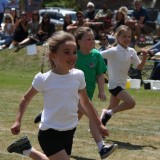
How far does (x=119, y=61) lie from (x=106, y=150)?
7.86 ft

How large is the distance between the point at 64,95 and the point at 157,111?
690 cm

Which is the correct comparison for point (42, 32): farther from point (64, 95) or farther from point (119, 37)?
point (64, 95)

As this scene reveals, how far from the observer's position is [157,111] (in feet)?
40.5

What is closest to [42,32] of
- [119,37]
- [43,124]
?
[119,37]

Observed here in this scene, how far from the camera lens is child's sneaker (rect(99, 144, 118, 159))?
7277 millimetres

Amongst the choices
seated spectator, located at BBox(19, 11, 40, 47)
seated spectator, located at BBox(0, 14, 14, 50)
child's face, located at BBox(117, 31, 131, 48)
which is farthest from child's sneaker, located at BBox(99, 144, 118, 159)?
seated spectator, located at BBox(0, 14, 14, 50)

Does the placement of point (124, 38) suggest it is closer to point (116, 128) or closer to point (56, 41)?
point (116, 128)

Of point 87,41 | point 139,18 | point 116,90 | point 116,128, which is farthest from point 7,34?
point 87,41

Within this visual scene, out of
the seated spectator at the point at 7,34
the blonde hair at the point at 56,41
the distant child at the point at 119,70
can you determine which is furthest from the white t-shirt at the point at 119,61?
the seated spectator at the point at 7,34

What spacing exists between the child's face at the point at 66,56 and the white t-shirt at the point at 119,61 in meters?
3.73

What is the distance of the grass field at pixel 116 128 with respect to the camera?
8047 millimetres

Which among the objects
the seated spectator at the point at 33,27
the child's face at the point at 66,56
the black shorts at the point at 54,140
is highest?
the child's face at the point at 66,56

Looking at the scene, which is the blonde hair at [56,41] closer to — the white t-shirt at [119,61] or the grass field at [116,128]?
the grass field at [116,128]

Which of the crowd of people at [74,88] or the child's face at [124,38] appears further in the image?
the child's face at [124,38]
